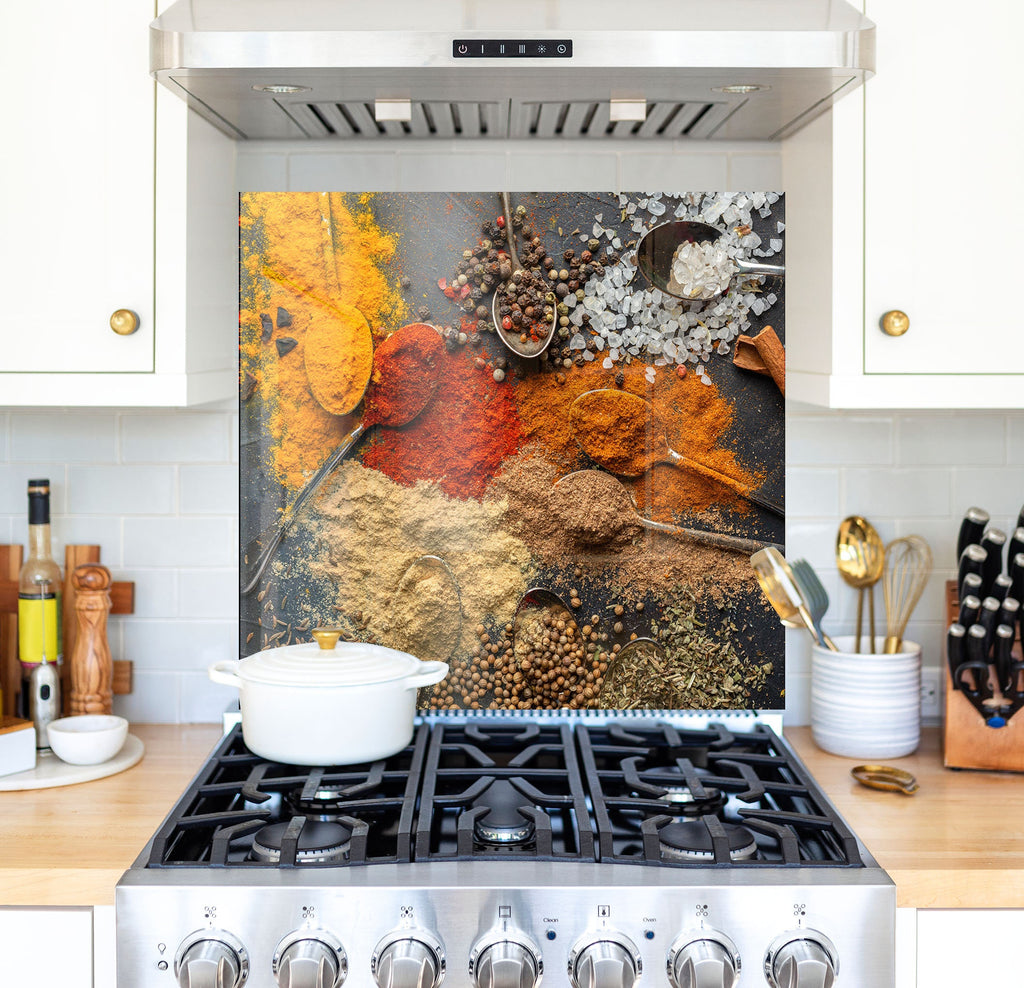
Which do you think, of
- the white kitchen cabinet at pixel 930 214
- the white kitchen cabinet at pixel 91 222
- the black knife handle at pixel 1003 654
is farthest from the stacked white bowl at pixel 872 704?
the white kitchen cabinet at pixel 91 222

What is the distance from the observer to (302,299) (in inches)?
77.2

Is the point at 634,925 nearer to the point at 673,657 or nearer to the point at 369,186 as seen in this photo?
the point at 673,657

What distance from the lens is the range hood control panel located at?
4.63 ft

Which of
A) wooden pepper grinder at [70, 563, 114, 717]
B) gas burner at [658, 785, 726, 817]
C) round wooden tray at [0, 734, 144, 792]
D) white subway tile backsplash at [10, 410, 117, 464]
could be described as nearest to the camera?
gas burner at [658, 785, 726, 817]

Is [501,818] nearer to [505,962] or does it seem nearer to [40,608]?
[505,962]

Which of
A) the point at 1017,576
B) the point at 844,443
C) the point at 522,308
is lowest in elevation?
the point at 1017,576

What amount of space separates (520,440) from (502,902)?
0.88m

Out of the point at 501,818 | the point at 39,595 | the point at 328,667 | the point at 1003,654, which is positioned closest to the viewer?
the point at 501,818

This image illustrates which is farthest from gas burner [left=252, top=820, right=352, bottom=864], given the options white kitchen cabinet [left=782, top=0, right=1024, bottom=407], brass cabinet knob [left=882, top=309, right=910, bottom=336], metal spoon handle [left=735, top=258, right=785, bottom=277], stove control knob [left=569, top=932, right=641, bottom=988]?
metal spoon handle [left=735, top=258, right=785, bottom=277]

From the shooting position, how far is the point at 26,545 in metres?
2.03

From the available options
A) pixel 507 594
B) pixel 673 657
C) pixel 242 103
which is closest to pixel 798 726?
pixel 673 657

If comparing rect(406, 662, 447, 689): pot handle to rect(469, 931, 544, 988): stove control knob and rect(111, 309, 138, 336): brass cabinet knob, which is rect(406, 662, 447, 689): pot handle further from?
rect(111, 309, 138, 336): brass cabinet knob

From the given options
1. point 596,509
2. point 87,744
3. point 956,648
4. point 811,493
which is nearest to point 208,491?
point 87,744

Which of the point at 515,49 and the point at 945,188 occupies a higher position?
the point at 515,49
